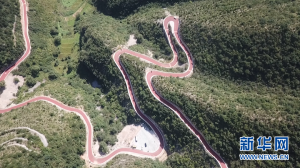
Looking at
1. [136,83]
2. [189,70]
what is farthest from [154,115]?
[189,70]

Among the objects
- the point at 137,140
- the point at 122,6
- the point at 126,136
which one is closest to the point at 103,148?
the point at 126,136

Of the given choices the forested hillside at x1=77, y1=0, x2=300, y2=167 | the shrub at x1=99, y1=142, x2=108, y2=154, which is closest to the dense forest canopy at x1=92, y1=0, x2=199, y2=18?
the forested hillside at x1=77, y1=0, x2=300, y2=167

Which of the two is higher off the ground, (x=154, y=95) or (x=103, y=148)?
(x=154, y=95)

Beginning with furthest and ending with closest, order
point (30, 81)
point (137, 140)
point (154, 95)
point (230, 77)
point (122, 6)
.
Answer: point (122, 6) < point (30, 81) < point (137, 140) < point (154, 95) < point (230, 77)

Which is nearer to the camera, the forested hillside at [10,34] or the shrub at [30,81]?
the forested hillside at [10,34]

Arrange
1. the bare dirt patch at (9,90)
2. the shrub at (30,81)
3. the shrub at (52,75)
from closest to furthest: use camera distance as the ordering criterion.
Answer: the bare dirt patch at (9,90) → the shrub at (30,81) → the shrub at (52,75)

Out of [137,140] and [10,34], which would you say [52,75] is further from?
[137,140]

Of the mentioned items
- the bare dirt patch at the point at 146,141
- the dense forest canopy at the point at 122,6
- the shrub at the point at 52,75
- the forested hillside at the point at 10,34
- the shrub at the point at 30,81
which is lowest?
the bare dirt patch at the point at 146,141

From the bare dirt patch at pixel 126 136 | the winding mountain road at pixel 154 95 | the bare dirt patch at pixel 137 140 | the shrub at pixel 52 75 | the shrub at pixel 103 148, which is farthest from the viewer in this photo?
the shrub at pixel 52 75

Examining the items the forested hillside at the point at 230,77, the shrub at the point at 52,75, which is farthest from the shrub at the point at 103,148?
the shrub at the point at 52,75

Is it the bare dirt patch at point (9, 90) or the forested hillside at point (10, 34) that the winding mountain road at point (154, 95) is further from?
the forested hillside at point (10, 34)
